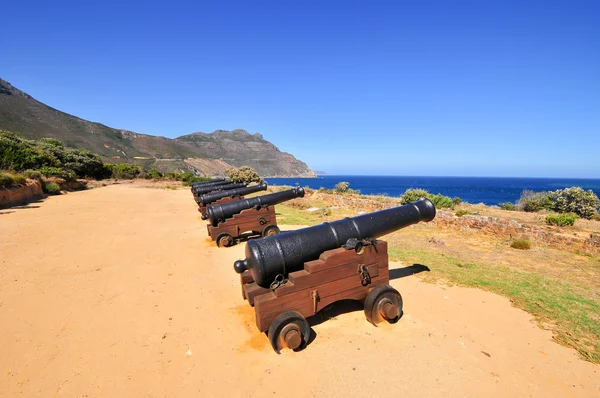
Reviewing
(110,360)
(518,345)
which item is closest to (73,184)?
(110,360)

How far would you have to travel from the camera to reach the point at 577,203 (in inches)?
637

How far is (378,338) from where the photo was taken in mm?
3352

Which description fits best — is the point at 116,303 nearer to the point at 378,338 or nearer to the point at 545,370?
the point at 378,338

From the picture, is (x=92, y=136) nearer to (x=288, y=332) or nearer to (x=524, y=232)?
(x=288, y=332)

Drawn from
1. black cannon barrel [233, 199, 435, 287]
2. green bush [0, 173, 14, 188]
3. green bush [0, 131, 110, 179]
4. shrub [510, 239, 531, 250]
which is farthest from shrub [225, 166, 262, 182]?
black cannon barrel [233, 199, 435, 287]

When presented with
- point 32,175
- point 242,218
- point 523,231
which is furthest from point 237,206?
point 32,175

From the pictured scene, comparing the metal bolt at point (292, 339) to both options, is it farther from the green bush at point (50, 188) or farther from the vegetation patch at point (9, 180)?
the green bush at point (50, 188)

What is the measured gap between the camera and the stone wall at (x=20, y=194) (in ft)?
40.3

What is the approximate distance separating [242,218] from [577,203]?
19.5 m

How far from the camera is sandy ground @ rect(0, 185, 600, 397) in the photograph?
8.62ft

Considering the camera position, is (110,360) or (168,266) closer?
(110,360)

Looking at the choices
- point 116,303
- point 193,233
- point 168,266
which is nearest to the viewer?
point 116,303

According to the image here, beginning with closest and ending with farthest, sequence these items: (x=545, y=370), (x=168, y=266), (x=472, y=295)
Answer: (x=545, y=370), (x=472, y=295), (x=168, y=266)

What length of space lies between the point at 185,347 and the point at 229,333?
515 mm
